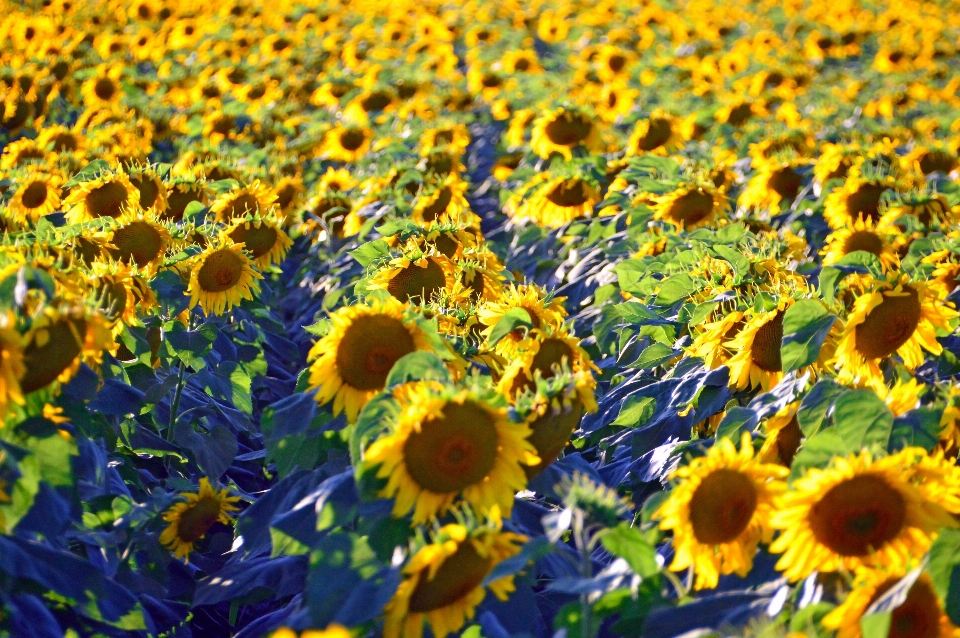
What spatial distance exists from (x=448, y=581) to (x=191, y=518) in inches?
54.5

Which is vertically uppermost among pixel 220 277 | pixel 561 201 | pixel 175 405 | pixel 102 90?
pixel 220 277

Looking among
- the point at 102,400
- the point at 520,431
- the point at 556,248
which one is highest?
the point at 520,431

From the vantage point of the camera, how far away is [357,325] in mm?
2623

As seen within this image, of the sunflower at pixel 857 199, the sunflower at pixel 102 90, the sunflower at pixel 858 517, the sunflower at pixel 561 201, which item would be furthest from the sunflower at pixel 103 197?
the sunflower at pixel 102 90

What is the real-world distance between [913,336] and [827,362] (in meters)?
0.34

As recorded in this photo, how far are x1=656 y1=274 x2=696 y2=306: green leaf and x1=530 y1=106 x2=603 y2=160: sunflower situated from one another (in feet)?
8.20

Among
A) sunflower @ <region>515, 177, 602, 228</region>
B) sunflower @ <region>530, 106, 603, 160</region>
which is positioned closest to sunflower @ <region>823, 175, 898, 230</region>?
sunflower @ <region>515, 177, 602, 228</region>

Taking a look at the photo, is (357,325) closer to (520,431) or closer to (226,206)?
(520,431)

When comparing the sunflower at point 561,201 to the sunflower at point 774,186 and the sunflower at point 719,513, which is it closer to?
the sunflower at point 774,186

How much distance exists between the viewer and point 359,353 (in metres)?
2.60

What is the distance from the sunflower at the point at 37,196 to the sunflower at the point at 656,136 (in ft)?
11.7

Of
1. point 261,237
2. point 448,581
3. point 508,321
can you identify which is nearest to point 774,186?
point 261,237

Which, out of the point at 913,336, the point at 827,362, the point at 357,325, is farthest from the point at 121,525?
the point at 913,336

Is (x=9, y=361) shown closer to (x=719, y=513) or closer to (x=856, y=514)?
(x=719, y=513)
